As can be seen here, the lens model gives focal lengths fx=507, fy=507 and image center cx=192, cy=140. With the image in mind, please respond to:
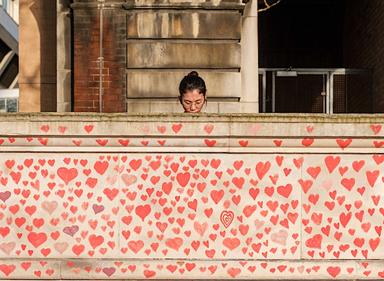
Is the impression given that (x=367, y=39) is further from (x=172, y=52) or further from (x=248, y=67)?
(x=172, y=52)

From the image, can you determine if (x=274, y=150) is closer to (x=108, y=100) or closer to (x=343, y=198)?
(x=343, y=198)

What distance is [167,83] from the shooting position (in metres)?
9.34

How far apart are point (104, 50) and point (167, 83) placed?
1.34 metres

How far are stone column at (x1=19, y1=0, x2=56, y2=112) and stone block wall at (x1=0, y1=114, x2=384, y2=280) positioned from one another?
6.21 m

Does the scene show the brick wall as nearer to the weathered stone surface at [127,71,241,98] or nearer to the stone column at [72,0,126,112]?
the weathered stone surface at [127,71,241,98]

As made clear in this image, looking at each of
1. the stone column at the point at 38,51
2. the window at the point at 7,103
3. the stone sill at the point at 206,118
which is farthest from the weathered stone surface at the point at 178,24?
the window at the point at 7,103

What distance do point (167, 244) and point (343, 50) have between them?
13.6 metres

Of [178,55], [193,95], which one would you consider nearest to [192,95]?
[193,95]

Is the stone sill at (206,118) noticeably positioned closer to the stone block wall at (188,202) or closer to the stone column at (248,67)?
the stone block wall at (188,202)

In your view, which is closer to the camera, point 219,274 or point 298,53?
point 219,274

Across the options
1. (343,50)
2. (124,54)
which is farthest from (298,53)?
(124,54)

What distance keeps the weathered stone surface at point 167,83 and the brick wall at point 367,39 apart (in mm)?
5301

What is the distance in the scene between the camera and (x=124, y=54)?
943 centimetres

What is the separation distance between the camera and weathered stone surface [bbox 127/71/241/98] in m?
9.34
